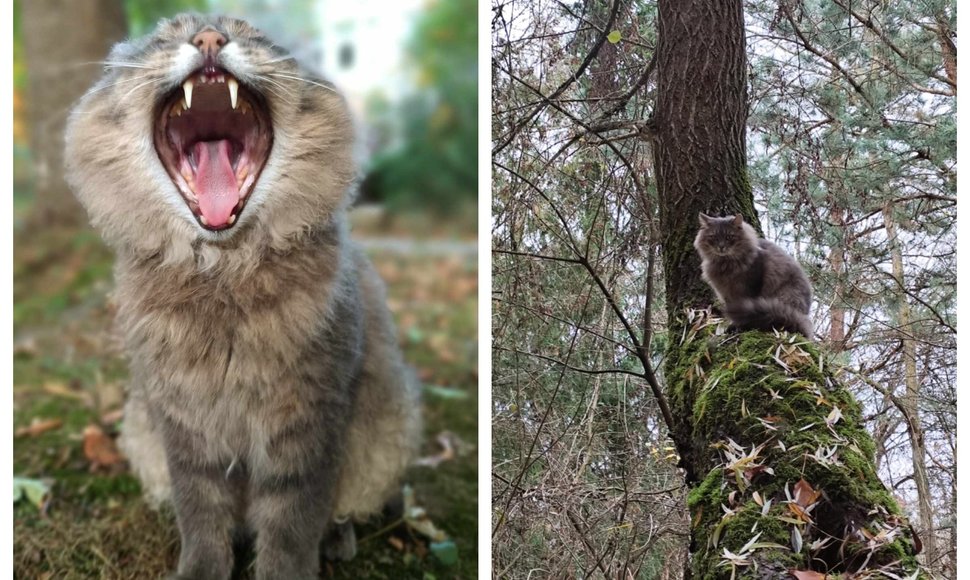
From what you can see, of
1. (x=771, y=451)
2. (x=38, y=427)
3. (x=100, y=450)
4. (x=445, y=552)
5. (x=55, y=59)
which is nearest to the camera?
(x=771, y=451)

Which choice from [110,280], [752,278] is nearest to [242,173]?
[752,278]

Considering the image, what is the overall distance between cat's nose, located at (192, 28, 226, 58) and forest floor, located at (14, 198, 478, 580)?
3.42 feet

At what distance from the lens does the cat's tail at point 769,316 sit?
5.44 ft

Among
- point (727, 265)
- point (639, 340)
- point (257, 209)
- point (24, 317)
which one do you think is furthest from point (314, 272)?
point (24, 317)

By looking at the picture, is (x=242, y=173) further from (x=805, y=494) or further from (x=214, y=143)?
(x=805, y=494)

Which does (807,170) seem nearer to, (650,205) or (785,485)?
(650,205)

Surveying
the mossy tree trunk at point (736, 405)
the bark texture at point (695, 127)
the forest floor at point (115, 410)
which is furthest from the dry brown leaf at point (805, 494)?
the forest floor at point (115, 410)

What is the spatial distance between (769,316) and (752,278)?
9 cm

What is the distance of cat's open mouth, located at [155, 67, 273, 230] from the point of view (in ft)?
4.75

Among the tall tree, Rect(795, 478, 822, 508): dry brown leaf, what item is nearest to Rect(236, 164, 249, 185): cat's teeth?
the tall tree

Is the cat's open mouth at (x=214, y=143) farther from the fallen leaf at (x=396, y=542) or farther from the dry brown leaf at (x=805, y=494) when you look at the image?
the dry brown leaf at (x=805, y=494)

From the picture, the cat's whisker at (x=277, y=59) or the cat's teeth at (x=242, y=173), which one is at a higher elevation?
the cat's whisker at (x=277, y=59)

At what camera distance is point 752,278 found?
5.52 feet

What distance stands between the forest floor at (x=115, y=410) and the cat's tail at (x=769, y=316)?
0.86 m
